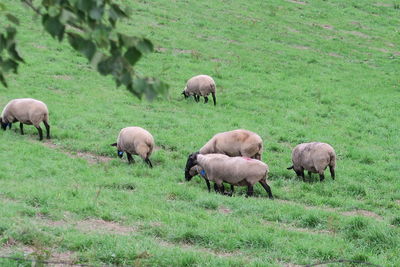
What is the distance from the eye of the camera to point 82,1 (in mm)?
4168

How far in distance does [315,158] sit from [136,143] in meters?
4.18

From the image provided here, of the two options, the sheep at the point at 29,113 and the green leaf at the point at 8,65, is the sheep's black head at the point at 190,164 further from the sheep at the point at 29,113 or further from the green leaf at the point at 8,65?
the green leaf at the point at 8,65

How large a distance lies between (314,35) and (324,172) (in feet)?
68.1

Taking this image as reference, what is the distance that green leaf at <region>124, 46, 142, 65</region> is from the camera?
4402 millimetres

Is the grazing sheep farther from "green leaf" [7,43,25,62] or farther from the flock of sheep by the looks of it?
"green leaf" [7,43,25,62]

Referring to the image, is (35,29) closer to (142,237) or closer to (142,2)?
(142,2)

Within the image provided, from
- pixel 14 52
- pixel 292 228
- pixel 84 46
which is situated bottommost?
pixel 292 228

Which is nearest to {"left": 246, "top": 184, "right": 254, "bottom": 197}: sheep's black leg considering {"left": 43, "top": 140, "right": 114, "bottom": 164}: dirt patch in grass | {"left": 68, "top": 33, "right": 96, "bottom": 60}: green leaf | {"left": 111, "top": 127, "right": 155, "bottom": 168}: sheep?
{"left": 111, "top": 127, "right": 155, "bottom": 168}: sheep

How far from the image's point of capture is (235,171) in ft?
41.3

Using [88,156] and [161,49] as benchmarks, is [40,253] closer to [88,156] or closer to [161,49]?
[88,156]

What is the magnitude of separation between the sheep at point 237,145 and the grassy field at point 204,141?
808 millimetres

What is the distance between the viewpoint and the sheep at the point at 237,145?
1435 cm

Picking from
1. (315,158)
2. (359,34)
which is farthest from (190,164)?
(359,34)

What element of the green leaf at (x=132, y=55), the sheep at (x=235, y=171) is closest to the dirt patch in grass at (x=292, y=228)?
the sheep at (x=235, y=171)
